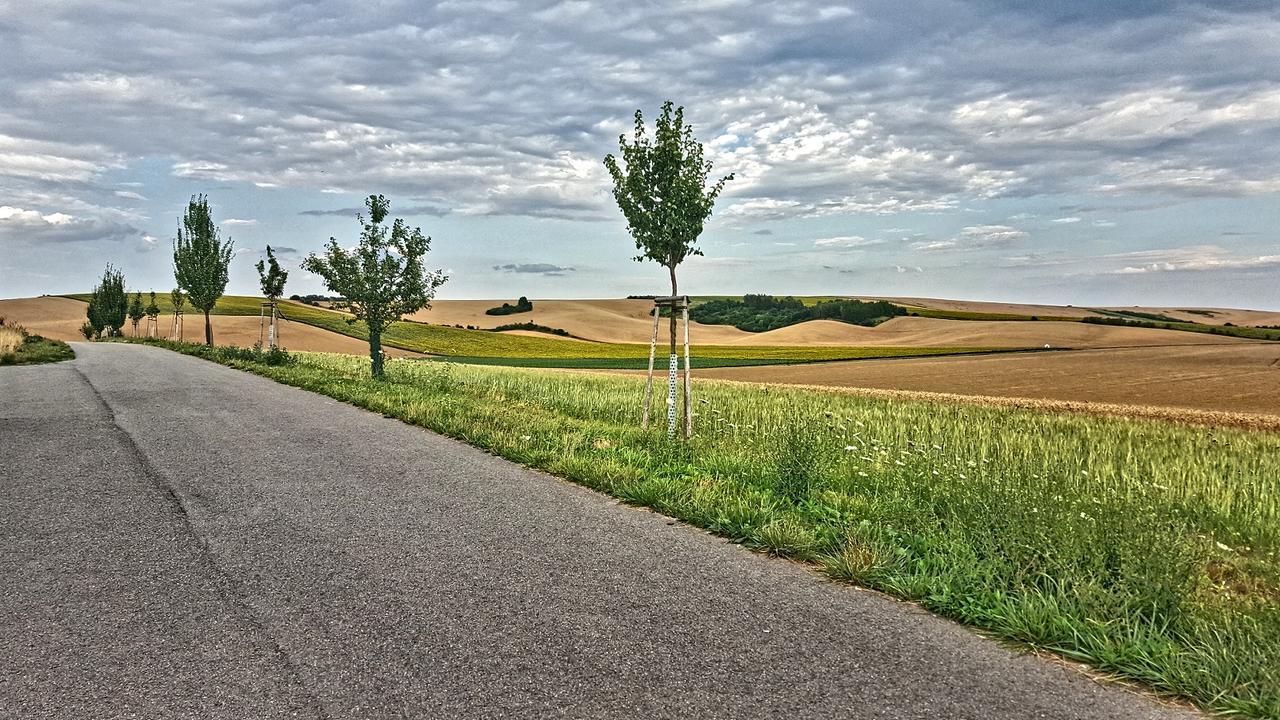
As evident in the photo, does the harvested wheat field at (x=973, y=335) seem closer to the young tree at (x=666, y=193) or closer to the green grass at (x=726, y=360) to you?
the green grass at (x=726, y=360)

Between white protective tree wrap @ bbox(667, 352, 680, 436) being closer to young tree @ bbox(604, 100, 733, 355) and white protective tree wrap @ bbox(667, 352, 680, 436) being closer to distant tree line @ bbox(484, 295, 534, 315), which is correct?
young tree @ bbox(604, 100, 733, 355)

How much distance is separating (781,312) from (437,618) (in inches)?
3731

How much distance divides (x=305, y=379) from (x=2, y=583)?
16.4 meters

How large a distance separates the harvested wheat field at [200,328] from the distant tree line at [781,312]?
3959 centimetres

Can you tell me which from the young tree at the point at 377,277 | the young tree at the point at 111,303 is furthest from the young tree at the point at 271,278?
the young tree at the point at 111,303

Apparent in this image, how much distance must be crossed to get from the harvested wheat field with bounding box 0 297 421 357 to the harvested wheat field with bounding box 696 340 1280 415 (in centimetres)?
3195

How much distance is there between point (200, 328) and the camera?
7294 cm

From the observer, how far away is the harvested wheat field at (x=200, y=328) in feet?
203

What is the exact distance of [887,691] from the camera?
3602 mm

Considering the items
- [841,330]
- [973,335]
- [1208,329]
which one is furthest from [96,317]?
[1208,329]

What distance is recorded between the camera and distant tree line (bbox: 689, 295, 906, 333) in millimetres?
88250

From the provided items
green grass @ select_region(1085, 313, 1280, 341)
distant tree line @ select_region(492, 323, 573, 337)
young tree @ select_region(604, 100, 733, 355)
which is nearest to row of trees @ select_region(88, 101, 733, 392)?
young tree @ select_region(604, 100, 733, 355)

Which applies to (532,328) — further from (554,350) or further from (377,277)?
(377,277)

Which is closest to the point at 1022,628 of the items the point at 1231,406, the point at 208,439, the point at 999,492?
the point at 999,492
